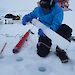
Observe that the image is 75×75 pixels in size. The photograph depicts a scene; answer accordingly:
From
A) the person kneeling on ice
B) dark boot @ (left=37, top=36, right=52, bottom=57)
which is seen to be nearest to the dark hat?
the person kneeling on ice

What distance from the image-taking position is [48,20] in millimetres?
1470

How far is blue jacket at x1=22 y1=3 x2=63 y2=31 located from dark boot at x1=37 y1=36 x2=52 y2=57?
4.7 inches

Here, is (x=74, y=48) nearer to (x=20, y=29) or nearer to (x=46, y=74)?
(x=46, y=74)

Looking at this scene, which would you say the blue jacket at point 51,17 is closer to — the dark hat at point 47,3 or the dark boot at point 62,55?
the dark hat at point 47,3

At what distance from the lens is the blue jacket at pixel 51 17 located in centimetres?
139

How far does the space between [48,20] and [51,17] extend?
0.13 ft

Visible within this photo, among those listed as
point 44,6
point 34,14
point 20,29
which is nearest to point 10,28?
point 20,29

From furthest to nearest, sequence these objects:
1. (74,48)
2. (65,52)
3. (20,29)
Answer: (20,29), (74,48), (65,52)

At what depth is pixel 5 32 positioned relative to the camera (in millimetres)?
1882

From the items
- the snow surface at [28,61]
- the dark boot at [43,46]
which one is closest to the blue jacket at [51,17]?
the dark boot at [43,46]

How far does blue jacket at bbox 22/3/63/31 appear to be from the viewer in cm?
139

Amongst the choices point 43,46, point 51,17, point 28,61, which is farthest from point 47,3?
point 28,61

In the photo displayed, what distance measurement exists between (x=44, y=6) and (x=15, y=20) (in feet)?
2.83

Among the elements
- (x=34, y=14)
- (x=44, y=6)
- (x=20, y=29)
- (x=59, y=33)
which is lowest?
(x=20, y=29)
